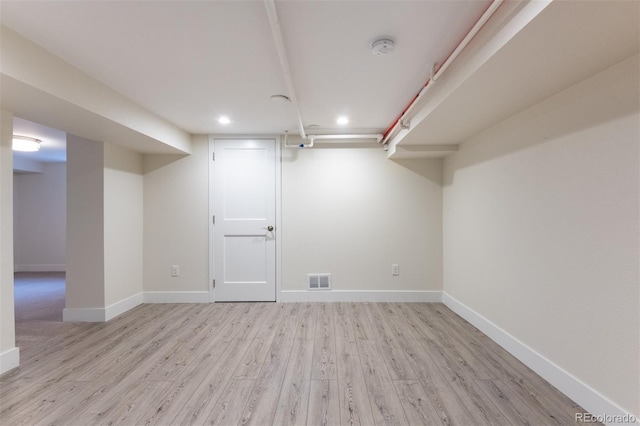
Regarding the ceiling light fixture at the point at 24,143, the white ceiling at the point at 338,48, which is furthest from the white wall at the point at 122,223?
the ceiling light fixture at the point at 24,143

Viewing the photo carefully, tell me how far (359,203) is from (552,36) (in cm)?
250

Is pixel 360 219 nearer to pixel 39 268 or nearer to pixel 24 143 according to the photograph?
pixel 24 143

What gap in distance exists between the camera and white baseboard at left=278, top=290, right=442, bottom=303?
3498 mm

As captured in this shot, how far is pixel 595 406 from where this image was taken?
1510mm

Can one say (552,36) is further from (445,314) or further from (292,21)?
(445,314)

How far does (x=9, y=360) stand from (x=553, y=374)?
3.91 m

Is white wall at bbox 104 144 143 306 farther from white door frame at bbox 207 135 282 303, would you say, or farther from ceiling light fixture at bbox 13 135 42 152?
ceiling light fixture at bbox 13 135 42 152

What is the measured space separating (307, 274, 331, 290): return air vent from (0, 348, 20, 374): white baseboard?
2.65 m

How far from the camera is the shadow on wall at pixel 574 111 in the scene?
54.2 inches

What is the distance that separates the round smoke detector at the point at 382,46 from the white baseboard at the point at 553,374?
235 cm

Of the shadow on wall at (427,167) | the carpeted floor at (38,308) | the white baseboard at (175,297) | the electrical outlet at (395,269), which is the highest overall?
the shadow on wall at (427,167)

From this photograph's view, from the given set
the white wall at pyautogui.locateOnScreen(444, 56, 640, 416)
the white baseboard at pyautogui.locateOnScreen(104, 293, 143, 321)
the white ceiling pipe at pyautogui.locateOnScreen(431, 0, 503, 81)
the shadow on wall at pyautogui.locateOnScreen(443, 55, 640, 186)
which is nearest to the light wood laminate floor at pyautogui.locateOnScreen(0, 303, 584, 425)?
the white baseboard at pyautogui.locateOnScreen(104, 293, 143, 321)

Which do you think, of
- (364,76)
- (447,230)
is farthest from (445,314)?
(364,76)

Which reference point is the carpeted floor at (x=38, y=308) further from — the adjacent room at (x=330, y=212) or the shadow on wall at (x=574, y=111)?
the shadow on wall at (x=574, y=111)
